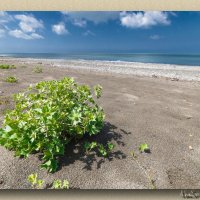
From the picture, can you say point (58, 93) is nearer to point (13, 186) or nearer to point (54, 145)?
point (54, 145)

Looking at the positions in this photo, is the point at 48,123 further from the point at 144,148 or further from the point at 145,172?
the point at 144,148

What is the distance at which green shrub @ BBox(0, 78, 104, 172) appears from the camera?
302 centimetres

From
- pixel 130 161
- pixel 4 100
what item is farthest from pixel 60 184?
pixel 4 100

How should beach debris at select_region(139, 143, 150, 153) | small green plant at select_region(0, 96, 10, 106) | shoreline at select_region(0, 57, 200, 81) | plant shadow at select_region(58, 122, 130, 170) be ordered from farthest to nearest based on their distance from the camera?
shoreline at select_region(0, 57, 200, 81) → small green plant at select_region(0, 96, 10, 106) → beach debris at select_region(139, 143, 150, 153) → plant shadow at select_region(58, 122, 130, 170)

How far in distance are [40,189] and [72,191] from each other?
17.4 inches

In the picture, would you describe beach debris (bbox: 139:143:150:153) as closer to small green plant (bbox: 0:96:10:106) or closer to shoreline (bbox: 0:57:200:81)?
small green plant (bbox: 0:96:10:106)

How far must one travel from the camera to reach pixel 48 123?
2975mm

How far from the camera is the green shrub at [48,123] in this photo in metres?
3.02

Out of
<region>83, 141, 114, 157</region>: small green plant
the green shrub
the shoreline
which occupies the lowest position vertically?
the shoreline

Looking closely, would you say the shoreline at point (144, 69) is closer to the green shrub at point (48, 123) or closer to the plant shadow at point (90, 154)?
the plant shadow at point (90, 154)

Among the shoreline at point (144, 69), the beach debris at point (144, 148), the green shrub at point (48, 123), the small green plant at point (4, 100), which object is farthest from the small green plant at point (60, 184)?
the shoreline at point (144, 69)

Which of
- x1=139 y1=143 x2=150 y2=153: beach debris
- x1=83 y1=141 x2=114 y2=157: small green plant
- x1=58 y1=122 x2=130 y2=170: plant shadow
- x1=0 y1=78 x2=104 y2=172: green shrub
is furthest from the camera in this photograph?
x1=139 y1=143 x2=150 y2=153: beach debris

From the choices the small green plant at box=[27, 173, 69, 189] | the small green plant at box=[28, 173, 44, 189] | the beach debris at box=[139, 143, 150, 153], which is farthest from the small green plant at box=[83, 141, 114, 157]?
the small green plant at box=[28, 173, 44, 189]

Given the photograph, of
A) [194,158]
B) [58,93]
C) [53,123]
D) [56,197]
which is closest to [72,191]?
[56,197]
